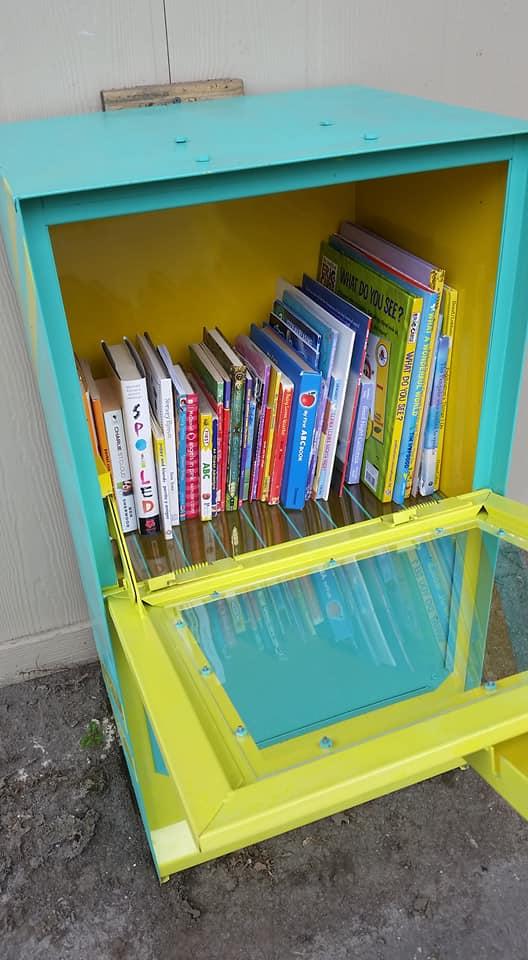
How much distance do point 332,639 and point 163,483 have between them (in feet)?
1.17

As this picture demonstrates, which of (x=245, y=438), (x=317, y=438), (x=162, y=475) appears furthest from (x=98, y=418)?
(x=317, y=438)

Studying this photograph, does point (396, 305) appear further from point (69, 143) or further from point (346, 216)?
point (69, 143)

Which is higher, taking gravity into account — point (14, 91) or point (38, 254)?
point (14, 91)

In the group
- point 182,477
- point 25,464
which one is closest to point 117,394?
point 182,477

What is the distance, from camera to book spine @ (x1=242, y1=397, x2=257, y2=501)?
121cm

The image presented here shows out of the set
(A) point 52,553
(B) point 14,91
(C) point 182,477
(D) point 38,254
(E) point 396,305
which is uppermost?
(B) point 14,91

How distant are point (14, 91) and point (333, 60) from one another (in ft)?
1.71

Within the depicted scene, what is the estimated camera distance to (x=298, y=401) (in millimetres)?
1194

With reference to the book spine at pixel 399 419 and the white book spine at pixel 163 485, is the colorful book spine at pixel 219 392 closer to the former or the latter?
the white book spine at pixel 163 485

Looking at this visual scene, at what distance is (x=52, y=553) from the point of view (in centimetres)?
162

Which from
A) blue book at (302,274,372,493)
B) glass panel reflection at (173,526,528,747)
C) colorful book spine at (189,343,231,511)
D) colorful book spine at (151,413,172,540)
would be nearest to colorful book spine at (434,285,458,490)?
blue book at (302,274,372,493)

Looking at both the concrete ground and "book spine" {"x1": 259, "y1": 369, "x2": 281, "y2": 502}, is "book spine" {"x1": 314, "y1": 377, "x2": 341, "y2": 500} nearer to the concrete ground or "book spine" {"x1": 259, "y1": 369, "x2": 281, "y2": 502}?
"book spine" {"x1": 259, "y1": 369, "x2": 281, "y2": 502}

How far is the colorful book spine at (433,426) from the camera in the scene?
1.19m

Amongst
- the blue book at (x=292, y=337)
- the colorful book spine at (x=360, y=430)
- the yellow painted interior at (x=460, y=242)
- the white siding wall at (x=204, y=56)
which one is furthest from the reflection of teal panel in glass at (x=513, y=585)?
the white siding wall at (x=204, y=56)
